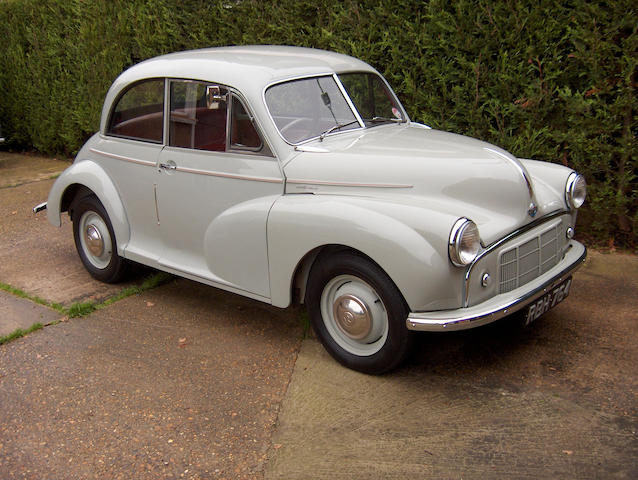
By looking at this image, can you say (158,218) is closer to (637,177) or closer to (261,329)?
(261,329)

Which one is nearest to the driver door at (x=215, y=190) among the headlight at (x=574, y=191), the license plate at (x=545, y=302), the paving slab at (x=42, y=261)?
the paving slab at (x=42, y=261)

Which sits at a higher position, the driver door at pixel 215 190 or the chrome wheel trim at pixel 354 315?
the driver door at pixel 215 190

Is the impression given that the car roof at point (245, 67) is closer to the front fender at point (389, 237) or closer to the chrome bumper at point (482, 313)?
the front fender at point (389, 237)

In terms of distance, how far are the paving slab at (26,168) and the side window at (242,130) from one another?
589 centimetres

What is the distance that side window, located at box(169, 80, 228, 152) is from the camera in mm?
4227

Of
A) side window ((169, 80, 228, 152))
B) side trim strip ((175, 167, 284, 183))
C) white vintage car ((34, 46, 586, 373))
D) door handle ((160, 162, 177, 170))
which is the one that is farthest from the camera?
door handle ((160, 162, 177, 170))

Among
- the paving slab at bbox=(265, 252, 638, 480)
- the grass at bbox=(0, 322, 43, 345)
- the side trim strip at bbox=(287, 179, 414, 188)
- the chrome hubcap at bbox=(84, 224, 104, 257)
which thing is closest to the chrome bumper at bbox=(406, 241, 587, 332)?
the paving slab at bbox=(265, 252, 638, 480)

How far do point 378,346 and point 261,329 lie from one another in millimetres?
1072

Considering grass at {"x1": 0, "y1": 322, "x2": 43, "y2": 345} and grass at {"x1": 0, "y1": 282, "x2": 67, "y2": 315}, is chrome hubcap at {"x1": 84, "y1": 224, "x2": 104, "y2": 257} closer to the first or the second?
grass at {"x1": 0, "y1": 282, "x2": 67, "y2": 315}

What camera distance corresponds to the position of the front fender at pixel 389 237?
3287 millimetres

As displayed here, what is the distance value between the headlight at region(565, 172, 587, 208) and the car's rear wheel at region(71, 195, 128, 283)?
330 centimetres

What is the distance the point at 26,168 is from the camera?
990 centimetres

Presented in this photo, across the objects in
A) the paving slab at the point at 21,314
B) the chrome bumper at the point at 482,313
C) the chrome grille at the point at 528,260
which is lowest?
the paving slab at the point at 21,314

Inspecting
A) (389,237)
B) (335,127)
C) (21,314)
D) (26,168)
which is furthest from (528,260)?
(26,168)
